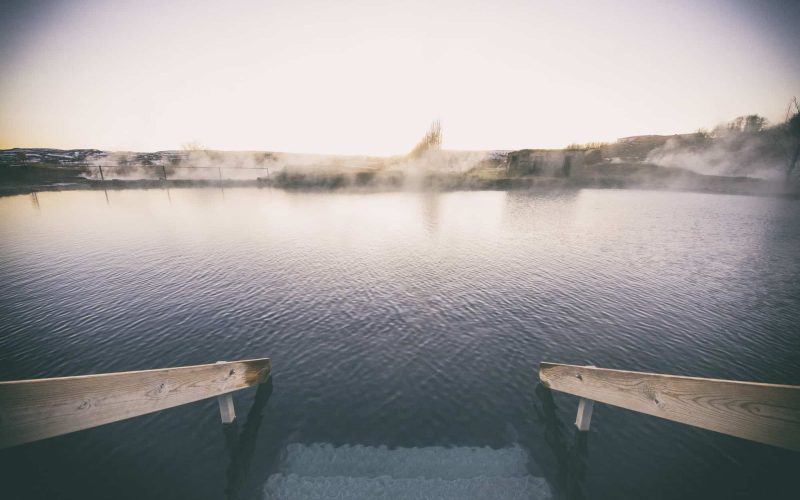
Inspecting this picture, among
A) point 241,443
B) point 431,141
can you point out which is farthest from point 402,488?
point 431,141

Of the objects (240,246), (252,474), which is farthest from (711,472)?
Answer: (240,246)

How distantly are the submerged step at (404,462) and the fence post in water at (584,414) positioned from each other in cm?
228

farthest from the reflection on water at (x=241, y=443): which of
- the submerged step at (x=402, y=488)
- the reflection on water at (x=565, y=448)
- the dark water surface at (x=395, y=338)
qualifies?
the reflection on water at (x=565, y=448)

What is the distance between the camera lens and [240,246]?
103 ft

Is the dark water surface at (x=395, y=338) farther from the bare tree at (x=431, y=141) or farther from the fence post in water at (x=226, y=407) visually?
the bare tree at (x=431, y=141)

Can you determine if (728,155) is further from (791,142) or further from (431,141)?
(431,141)

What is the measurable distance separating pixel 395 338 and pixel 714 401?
40.2 feet

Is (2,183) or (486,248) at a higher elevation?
(2,183)

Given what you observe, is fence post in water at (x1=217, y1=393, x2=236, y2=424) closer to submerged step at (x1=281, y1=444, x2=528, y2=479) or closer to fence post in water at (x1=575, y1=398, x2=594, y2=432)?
submerged step at (x1=281, y1=444, x2=528, y2=479)

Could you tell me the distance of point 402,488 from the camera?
7.98 m

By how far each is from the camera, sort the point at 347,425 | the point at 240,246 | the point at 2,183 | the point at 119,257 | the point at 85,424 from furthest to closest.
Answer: the point at 2,183 < the point at 240,246 < the point at 119,257 < the point at 347,425 < the point at 85,424

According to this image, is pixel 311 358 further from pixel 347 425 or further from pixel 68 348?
pixel 68 348

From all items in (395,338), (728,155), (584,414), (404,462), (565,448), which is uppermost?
(728,155)

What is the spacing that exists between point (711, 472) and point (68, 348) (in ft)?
89.2
